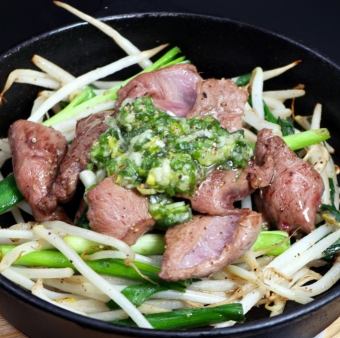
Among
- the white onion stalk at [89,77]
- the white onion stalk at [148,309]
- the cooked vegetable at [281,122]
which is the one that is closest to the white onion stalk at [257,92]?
the cooked vegetable at [281,122]

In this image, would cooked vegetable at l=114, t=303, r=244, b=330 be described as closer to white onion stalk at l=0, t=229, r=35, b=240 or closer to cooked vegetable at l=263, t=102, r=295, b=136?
white onion stalk at l=0, t=229, r=35, b=240

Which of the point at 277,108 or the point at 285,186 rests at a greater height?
the point at 277,108

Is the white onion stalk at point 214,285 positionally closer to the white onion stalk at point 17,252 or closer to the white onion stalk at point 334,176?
the white onion stalk at point 17,252

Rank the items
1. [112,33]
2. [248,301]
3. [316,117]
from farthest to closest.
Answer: [112,33]
[316,117]
[248,301]

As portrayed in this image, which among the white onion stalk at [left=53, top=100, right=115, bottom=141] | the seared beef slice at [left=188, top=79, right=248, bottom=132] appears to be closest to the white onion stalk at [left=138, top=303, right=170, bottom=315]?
the seared beef slice at [left=188, top=79, right=248, bottom=132]

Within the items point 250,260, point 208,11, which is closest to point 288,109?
point 250,260

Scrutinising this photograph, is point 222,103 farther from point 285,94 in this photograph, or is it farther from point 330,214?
point 330,214

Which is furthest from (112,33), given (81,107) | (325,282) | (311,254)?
(325,282)
